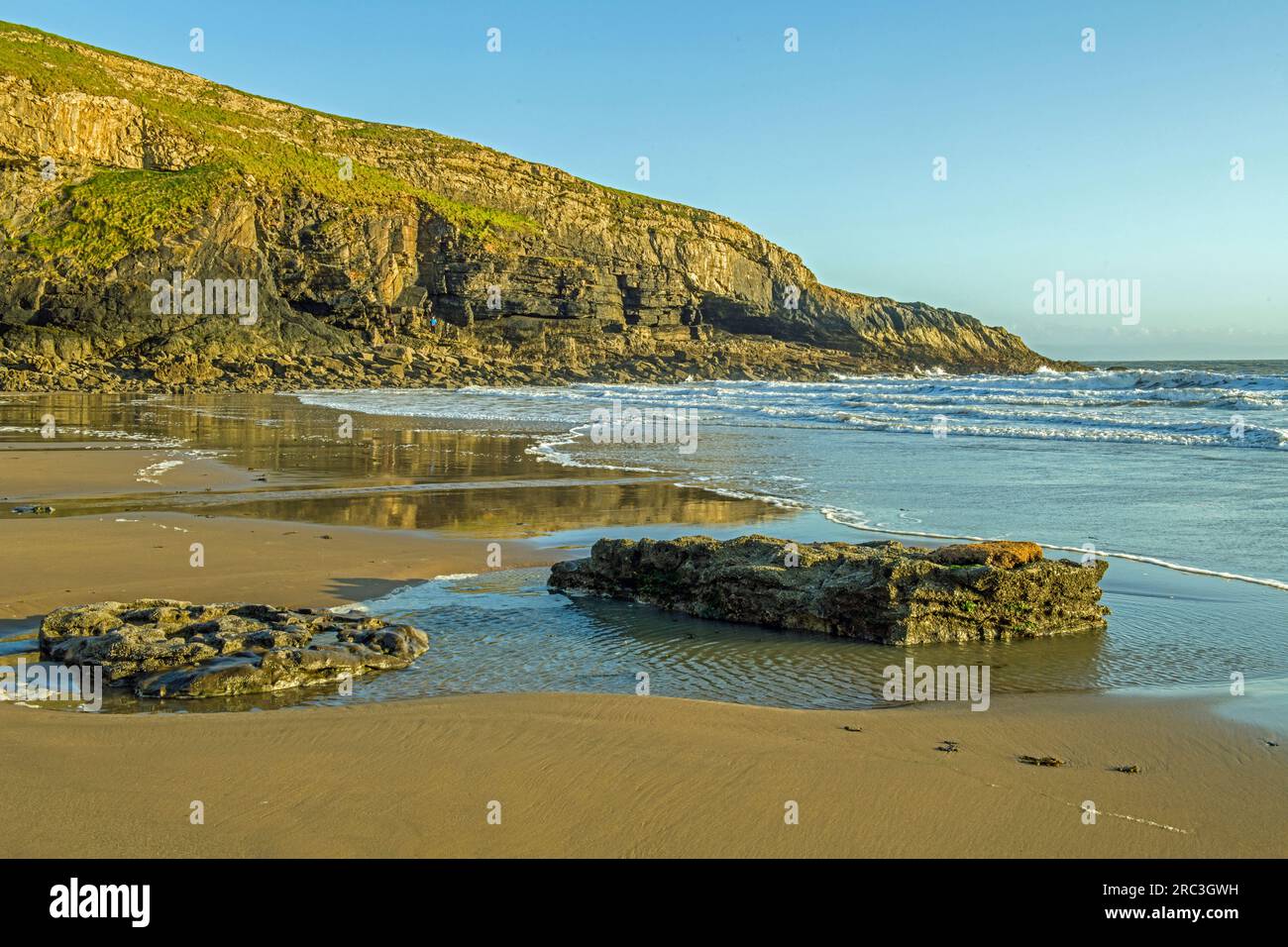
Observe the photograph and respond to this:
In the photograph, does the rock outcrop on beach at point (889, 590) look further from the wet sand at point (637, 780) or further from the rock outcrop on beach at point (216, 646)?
the rock outcrop on beach at point (216, 646)

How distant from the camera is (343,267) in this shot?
66312 millimetres

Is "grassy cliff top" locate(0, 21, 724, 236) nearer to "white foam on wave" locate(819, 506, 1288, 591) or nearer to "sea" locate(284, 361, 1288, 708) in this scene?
"sea" locate(284, 361, 1288, 708)

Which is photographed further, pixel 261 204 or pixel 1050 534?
pixel 261 204

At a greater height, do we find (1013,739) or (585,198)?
(585,198)

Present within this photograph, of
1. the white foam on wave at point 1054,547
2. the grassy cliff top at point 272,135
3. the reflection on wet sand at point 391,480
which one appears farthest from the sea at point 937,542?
the grassy cliff top at point 272,135

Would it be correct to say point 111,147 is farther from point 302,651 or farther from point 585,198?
point 302,651

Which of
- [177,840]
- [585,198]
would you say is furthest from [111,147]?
[177,840]

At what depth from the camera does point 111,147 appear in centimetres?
6356

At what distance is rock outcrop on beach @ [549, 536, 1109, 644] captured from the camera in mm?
6664

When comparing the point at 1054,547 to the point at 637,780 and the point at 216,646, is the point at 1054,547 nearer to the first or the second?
the point at 637,780

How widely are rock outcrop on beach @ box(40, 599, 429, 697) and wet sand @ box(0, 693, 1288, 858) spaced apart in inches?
19.4

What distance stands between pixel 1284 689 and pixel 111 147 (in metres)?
71.3

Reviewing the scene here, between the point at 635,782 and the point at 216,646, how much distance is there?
2822 mm
